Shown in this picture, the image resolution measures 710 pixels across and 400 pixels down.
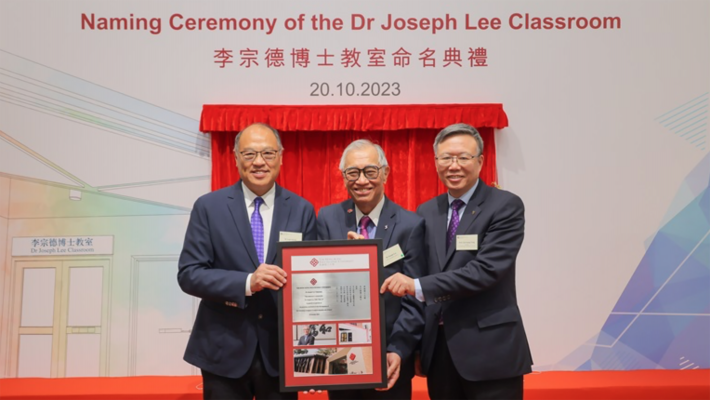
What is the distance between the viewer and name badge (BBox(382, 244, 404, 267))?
2.23m

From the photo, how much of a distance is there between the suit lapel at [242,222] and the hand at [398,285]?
480 mm

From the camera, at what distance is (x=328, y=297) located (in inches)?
83.7

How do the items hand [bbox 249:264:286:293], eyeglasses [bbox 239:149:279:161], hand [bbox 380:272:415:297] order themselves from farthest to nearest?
eyeglasses [bbox 239:149:279:161] → hand [bbox 380:272:415:297] → hand [bbox 249:264:286:293]

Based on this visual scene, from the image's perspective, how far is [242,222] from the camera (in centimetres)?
224

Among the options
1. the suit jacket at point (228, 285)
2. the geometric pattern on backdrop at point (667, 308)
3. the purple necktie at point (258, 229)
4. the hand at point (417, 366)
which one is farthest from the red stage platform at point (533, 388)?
the purple necktie at point (258, 229)

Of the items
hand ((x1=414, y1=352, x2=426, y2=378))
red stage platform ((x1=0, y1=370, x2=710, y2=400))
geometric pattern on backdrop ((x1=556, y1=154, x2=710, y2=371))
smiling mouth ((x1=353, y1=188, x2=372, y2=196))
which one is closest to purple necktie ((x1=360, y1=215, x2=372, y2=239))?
smiling mouth ((x1=353, y1=188, x2=372, y2=196))

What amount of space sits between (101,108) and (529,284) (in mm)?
3362

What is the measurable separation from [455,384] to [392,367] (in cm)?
31

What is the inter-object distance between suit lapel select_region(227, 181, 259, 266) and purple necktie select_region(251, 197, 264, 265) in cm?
3

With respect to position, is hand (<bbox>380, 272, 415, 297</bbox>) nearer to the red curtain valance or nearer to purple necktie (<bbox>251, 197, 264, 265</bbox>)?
purple necktie (<bbox>251, 197, 264, 265</bbox>)

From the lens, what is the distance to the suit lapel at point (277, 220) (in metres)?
2.24

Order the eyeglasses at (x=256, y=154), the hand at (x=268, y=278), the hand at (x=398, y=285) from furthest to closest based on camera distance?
1. the eyeglasses at (x=256, y=154)
2. the hand at (x=398, y=285)
3. the hand at (x=268, y=278)

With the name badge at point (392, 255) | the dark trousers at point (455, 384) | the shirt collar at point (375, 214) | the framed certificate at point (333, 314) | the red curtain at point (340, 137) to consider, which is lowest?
the dark trousers at point (455, 384)

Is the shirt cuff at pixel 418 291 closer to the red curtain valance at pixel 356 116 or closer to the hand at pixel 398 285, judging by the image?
→ the hand at pixel 398 285
